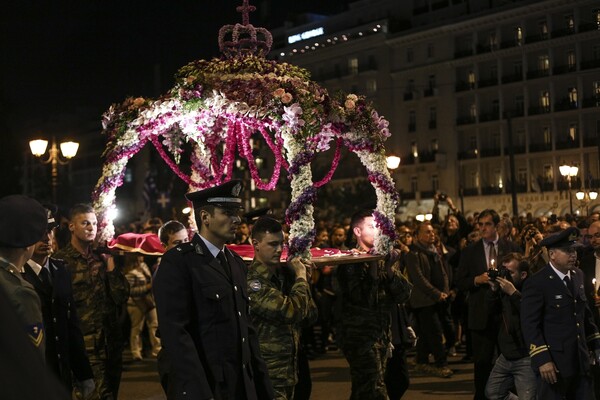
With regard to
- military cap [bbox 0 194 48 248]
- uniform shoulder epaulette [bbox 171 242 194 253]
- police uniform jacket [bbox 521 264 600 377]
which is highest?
military cap [bbox 0 194 48 248]

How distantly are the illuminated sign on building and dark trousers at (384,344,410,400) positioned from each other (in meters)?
72.6

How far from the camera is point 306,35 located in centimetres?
8150

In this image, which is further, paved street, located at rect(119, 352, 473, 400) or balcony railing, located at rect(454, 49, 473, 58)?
balcony railing, located at rect(454, 49, 473, 58)

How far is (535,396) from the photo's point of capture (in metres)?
8.64

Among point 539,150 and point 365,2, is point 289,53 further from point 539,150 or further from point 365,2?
point 539,150

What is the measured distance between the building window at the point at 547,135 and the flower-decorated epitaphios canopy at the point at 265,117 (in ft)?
182

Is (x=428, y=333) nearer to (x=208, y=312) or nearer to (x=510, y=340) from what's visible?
(x=510, y=340)

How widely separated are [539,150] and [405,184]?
1370 centimetres

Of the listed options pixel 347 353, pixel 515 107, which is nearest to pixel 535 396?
pixel 347 353

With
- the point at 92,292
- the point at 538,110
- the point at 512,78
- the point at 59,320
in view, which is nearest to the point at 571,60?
the point at 538,110

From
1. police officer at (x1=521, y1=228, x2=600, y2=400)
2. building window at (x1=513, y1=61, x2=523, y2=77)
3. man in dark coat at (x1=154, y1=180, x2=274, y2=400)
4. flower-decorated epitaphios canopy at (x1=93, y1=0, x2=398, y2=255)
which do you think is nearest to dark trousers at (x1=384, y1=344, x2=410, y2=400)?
flower-decorated epitaphios canopy at (x1=93, y1=0, x2=398, y2=255)

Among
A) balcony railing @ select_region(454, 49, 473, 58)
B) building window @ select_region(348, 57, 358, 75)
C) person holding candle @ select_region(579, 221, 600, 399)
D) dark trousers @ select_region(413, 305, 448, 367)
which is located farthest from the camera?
building window @ select_region(348, 57, 358, 75)

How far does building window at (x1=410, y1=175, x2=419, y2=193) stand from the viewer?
7488cm

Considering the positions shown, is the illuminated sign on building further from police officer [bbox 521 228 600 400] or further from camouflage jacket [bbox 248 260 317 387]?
camouflage jacket [bbox 248 260 317 387]
